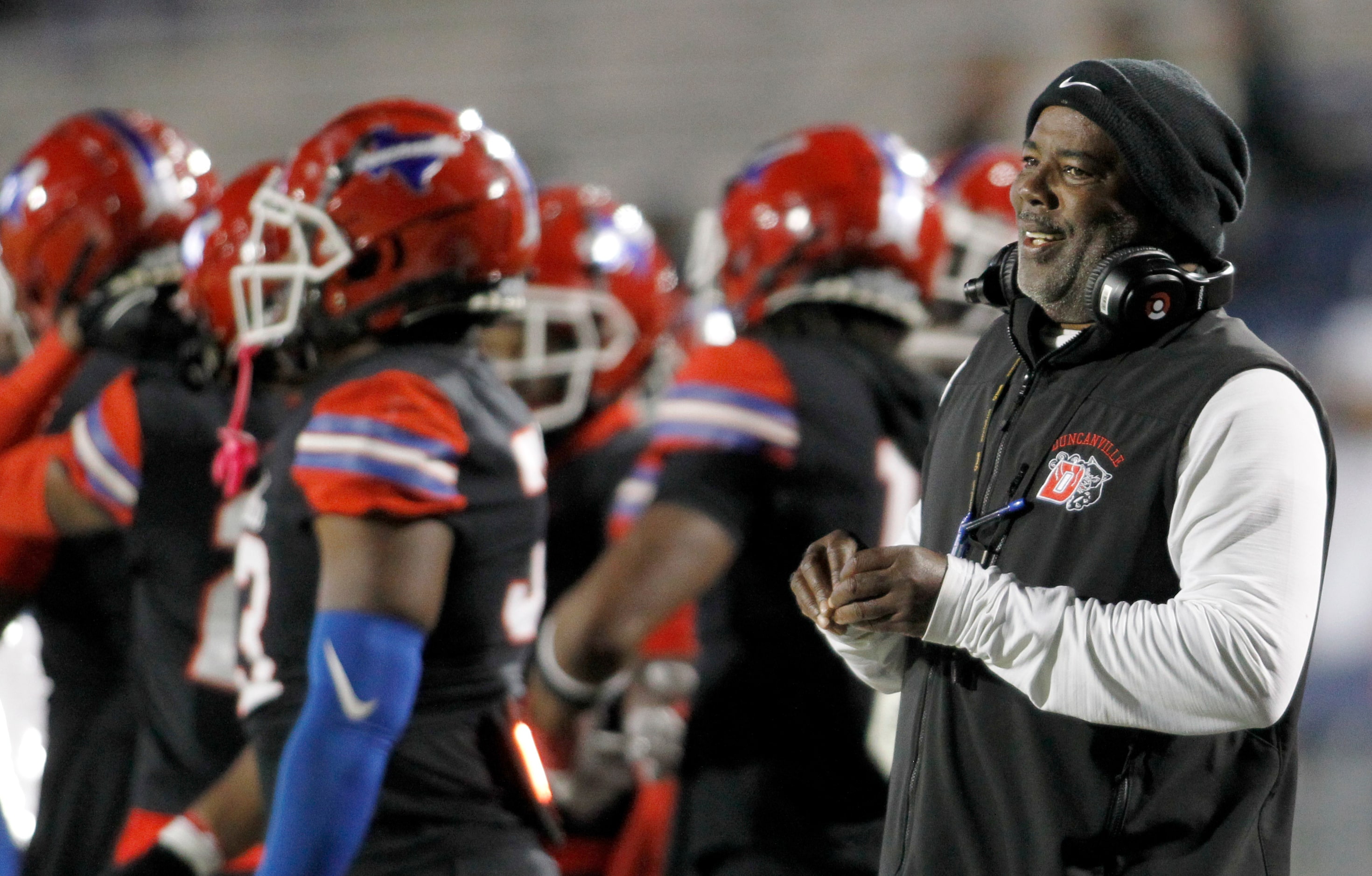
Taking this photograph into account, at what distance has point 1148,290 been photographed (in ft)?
5.66

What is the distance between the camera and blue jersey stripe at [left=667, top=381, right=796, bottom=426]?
2996 mm

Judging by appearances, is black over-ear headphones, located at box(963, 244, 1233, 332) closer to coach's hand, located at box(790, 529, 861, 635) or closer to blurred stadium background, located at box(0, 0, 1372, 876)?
coach's hand, located at box(790, 529, 861, 635)

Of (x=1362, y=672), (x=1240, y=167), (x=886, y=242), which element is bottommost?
(x=1362, y=672)

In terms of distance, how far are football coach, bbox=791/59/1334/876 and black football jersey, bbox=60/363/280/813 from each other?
1.58 meters

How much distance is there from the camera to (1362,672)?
6.64 m

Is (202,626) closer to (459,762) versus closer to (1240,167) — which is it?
(459,762)

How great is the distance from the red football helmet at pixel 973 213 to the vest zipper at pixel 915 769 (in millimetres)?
2479

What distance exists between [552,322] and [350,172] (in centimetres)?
163

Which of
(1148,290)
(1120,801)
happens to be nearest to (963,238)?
(1148,290)

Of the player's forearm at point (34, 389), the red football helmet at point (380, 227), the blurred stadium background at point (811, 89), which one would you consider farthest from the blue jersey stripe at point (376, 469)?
the blurred stadium background at point (811, 89)

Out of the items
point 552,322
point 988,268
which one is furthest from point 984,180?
point 988,268

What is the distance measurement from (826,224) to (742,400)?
611 millimetres

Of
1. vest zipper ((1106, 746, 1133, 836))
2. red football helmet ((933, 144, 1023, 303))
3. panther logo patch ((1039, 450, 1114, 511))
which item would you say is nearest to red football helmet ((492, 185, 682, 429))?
red football helmet ((933, 144, 1023, 303))

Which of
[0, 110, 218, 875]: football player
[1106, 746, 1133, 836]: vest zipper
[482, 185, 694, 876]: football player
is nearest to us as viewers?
[1106, 746, 1133, 836]: vest zipper
